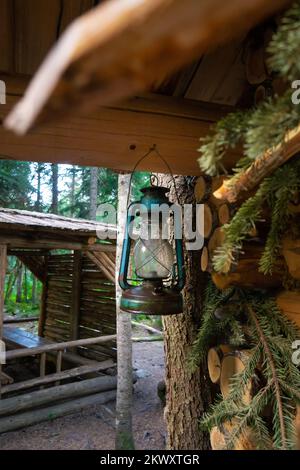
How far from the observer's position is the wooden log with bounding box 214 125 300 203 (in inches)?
25.9

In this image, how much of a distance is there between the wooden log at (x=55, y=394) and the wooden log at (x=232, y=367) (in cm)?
431

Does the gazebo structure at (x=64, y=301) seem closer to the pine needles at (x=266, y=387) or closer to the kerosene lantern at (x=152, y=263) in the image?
the kerosene lantern at (x=152, y=263)

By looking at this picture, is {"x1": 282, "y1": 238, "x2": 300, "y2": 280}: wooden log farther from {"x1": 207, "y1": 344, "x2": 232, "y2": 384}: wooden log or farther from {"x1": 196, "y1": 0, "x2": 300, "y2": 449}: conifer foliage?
{"x1": 207, "y1": 344, "x2": 232, "y2": 384}: wooden log

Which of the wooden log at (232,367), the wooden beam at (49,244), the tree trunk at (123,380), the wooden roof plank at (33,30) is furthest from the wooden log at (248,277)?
the wooden beam at (49,244)

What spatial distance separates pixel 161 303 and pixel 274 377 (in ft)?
1.46

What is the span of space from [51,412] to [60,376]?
509 mm

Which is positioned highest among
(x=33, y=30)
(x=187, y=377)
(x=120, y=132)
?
(x=33, y=30)

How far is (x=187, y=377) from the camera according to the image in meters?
1.69

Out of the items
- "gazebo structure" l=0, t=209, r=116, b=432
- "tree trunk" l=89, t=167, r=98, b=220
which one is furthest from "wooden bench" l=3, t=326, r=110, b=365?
"tree trunk" l=89, t=167, r=98, b=220

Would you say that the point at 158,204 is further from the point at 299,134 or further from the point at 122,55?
the point at 122,55

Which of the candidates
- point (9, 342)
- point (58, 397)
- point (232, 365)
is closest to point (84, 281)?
point (9, 342)

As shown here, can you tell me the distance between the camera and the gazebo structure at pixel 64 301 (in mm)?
4828

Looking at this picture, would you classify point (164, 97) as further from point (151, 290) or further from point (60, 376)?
point (60, 376)

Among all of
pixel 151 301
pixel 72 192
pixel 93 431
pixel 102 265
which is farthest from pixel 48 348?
pixel 72 192
